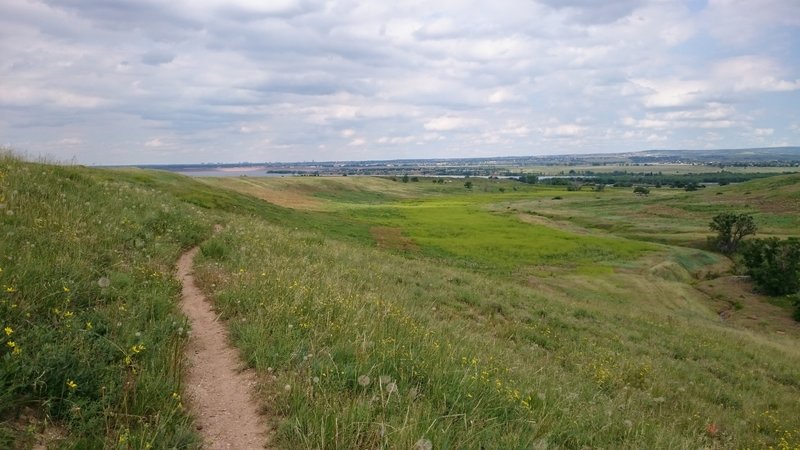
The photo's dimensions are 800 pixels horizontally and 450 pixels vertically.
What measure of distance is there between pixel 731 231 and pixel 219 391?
78.8m

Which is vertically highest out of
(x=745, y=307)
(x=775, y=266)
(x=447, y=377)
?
(x=447, y=377)

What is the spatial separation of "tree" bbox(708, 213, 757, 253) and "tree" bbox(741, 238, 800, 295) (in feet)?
33.7

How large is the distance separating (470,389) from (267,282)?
4.11 metres

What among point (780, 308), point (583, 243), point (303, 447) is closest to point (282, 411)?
point (303, 447)

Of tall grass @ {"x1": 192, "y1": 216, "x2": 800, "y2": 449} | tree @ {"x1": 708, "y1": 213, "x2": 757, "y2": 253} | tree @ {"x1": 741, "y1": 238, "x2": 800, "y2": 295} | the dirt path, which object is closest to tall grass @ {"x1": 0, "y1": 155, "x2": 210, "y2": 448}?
the dirt path

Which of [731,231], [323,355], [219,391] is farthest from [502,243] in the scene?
[219,391]

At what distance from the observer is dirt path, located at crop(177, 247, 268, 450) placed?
4.29 meters

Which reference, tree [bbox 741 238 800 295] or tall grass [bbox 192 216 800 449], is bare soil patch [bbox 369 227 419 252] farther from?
tree [bbox 741 238 800 295]

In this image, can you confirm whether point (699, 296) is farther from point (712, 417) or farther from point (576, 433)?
point (576, 433)

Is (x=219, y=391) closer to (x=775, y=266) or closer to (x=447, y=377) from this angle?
(x=447, y=377)

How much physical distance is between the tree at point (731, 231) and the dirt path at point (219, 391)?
75.9m

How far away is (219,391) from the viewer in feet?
16.5

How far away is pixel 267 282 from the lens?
26.4 feet

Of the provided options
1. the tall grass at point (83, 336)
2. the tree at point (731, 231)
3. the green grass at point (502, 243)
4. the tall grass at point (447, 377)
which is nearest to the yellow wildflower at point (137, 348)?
the tall grass at point (83, 336)
